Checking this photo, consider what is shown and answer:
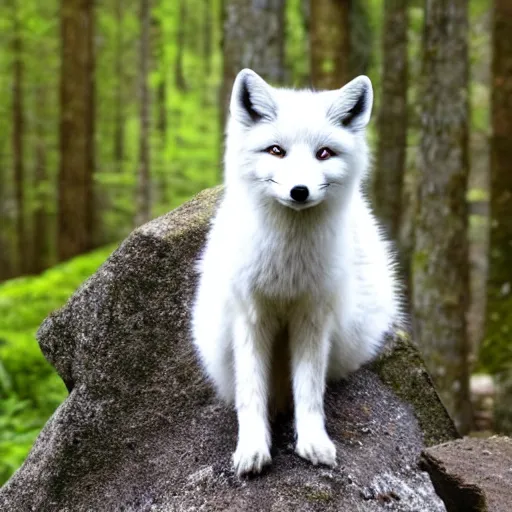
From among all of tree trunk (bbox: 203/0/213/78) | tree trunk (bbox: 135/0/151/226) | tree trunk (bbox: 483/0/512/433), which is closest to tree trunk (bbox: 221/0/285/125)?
tree trunk (bbox: 483/0/512/433)

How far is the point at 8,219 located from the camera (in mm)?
29297

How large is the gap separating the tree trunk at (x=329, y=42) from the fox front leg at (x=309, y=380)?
541 centimetres

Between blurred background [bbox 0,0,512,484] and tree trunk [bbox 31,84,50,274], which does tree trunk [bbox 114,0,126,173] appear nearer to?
blurred background [bbox 0,0,512,484]

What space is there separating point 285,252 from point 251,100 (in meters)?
0.70

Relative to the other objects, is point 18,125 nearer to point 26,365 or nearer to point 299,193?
point 26,365

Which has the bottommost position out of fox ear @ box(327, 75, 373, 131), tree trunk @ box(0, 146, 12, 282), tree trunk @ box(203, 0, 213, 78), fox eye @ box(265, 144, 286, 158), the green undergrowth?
tree trunk @ box(0, 146, 12, 282)

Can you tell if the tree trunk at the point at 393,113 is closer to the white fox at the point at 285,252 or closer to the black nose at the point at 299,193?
the white fox at the point at 285,252

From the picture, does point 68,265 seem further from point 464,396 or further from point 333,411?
Answer: point 333,411

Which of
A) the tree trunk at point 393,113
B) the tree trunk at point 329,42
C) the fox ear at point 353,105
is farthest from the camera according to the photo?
the tree trunk at point 393,113

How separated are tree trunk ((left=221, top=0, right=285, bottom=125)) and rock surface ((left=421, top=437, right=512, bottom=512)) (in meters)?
4.63

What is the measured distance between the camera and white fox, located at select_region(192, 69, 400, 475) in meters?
3.25

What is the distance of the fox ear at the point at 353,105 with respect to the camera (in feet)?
11.0

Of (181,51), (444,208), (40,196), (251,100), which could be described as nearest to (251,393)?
(251,100)

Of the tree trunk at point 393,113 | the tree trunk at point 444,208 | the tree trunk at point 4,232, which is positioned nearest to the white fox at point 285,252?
the tree trunk at point 444,208
